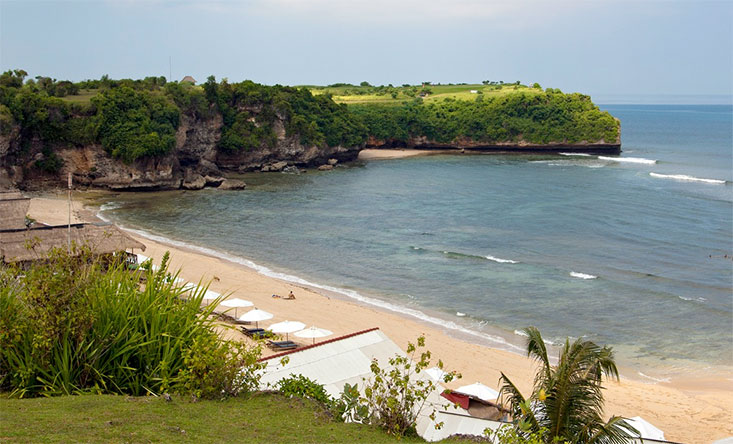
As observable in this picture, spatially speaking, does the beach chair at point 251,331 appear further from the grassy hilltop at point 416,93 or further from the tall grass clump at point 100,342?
the grassy hilltop at point 416,93

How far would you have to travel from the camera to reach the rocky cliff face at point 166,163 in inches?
2251

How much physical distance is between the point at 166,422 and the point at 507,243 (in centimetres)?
3441

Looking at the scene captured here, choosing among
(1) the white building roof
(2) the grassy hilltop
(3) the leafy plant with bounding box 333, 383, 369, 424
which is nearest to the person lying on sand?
(1) the white building roof

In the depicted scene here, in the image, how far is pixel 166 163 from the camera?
2421 inches

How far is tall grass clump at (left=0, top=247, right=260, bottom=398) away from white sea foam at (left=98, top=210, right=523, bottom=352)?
16382 millimetres

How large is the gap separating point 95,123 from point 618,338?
48679 mm

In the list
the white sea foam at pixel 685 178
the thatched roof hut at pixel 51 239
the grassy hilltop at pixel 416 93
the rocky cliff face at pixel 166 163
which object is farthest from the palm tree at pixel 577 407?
the grassy hilltop at pixel 416 93

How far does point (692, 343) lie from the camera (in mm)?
26391

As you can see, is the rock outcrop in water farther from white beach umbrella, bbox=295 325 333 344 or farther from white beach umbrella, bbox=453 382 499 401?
white beach umbrella, bbox=453 382 499 401

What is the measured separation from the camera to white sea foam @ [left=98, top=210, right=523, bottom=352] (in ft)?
88.5

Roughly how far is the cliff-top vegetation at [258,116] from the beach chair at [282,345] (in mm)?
38678

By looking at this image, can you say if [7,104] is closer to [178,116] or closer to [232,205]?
[178,116]

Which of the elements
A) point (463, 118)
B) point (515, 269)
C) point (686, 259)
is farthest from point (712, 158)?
point (515, 269)

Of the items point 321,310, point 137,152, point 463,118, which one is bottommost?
point 321,310
